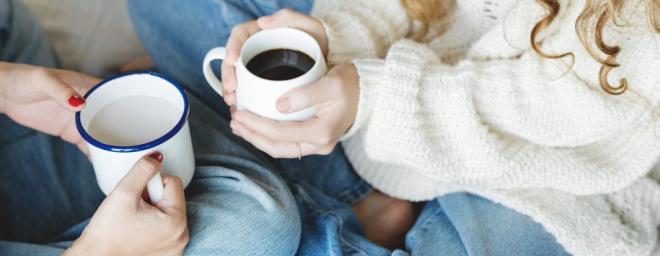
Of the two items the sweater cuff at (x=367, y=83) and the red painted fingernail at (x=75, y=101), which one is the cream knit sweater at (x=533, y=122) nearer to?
the sweater cuff at (x=367, y=83)

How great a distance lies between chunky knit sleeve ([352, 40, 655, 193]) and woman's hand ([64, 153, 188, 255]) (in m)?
0.24

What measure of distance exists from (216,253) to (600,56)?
487mm

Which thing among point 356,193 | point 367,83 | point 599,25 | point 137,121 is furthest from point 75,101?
point 599,25

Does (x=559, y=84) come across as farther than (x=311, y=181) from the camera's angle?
No

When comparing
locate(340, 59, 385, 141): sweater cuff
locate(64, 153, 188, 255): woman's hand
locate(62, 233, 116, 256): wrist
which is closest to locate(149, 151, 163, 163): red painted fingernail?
locate(64, 153, 188, 255): woman's hand

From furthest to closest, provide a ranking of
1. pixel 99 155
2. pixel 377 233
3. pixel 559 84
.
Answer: pixel 377 233 < pixel 559 84 < pixel 99 155

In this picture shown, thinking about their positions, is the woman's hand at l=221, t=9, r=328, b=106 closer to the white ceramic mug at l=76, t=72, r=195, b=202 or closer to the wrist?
the white ceramic mug at l=76, t=72, r=195, b=202

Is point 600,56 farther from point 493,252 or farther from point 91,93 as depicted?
point 91,93

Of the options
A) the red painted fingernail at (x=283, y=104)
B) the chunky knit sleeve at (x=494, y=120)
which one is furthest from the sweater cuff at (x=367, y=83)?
the red painted fingernail at (x=283, y=104)

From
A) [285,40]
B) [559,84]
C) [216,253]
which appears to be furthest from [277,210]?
[559,84]

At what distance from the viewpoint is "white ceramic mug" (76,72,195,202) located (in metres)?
0.71

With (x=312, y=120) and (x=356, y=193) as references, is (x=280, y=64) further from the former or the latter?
(x=356, y=193)

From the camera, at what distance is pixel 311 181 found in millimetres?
1012

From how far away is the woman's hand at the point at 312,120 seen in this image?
72 cm
